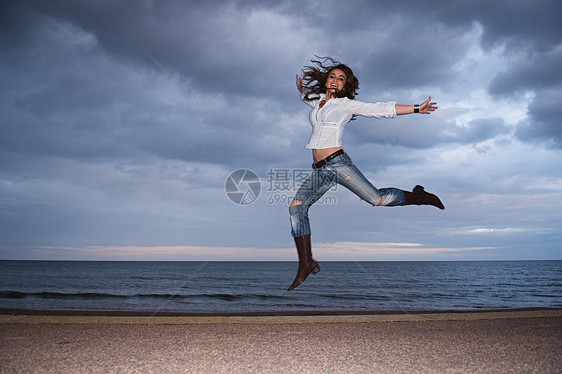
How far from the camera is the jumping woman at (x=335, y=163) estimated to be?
11.4 feet

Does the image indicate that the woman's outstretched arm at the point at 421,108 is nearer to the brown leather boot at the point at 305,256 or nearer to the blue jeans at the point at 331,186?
the blue jeans at the point at 331,186

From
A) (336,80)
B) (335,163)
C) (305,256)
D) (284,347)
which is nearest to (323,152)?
(335,163)

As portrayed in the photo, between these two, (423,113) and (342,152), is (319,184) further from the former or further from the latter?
(423,113)

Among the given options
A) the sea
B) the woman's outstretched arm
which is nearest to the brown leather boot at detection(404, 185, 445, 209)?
the woman's outstretched arm

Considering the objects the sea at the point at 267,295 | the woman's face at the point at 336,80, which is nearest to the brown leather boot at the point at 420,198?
the woman's face at the point at 336,80

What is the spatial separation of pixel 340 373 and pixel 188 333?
8.03 ft

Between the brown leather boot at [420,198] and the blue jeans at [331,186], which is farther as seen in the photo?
the brown leather boot at [420,198]

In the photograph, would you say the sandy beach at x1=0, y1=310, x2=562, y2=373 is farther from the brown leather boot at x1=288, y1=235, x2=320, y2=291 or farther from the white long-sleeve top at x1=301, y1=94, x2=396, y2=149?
the white long-sleeve top at x1=301, y1=94, x2=396, y2=149

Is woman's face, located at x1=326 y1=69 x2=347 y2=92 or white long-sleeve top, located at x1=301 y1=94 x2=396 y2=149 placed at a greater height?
woman's face, located at x1=326 y1=69 x2=347 y2=92

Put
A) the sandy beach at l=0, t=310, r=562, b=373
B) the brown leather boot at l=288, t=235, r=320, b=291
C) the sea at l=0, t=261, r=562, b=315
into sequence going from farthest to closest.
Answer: the sea at l=0, t=261, r=562, b=315
the brown leather boot at l=288, t=235, r=320, b=291
the sandy beach at l=0, t=310, r=562, b=373

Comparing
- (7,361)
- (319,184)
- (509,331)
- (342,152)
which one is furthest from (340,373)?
(509,331)

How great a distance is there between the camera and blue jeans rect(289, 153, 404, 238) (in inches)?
137

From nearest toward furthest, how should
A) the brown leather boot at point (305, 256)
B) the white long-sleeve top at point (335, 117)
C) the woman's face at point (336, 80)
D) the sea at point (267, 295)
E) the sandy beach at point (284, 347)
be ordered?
the sandy beach at point (284, 347) < the white long-sleeve top at point (335, 117) < the brown leather boot at point (305, 256) < the woman's face at point (336, 80) < the sea at point (267, 295)

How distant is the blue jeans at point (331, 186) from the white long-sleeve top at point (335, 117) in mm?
196
